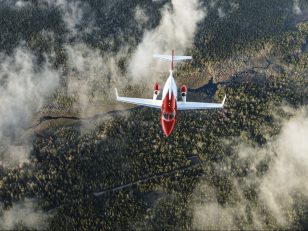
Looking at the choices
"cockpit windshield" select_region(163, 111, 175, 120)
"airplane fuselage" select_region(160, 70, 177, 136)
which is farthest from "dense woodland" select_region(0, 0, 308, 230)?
"cockpit windshield" select_region(163, 111, 175, 120)

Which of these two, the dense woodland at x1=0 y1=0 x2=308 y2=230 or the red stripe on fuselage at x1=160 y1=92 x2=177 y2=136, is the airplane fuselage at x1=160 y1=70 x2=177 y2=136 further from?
the dense woodland at x1=0 y1=0 x2=308 y2=230

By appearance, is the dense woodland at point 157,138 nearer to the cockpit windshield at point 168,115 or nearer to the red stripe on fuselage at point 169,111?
the red stripe on fuselage at point 169,111

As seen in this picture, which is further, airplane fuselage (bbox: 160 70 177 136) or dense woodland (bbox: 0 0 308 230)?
dense woodland (bbox: 0 0 308 230)

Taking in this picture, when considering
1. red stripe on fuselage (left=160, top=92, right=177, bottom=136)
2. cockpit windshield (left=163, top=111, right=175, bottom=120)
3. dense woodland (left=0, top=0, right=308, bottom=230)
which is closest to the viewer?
red stripe on fuselage (left=160, top=92, right=177, bottom=136)

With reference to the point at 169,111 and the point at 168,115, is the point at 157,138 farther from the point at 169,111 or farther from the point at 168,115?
the point at 169,111

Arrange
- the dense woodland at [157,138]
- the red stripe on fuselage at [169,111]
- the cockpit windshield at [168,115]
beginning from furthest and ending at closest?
the dense woodland at [157,138] → the cockpit windshield at [168,115] → the red stripe on fuselage at [169,111]

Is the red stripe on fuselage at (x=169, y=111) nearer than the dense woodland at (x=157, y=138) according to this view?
Yes

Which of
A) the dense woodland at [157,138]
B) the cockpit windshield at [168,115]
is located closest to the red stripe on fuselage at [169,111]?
the cockpit windshield at [168,115]

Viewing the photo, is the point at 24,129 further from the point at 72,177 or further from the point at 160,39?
the point at 160,39
